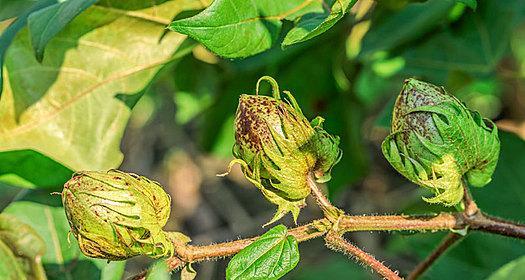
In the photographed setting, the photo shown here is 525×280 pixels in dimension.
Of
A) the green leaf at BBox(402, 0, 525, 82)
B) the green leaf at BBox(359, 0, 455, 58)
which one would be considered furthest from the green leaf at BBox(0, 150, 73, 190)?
the green leaf at BBox(402, 0, 525, 82)

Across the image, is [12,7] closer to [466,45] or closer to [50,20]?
[50,20]

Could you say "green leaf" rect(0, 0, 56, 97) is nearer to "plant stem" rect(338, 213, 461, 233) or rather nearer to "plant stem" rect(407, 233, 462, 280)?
"plant stem" rect(338, 213, 461, 233)

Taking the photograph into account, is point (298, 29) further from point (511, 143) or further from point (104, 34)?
point (511, 143)

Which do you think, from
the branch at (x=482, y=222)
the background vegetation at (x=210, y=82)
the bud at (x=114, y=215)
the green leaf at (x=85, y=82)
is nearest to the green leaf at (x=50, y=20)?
the background vegetation at (x=210, y=82)

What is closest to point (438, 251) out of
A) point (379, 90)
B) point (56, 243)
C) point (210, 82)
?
point (56, 243)

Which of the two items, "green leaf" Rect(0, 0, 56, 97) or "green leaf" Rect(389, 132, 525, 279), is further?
"green leaf" Rect(389, 132, 525, 279)

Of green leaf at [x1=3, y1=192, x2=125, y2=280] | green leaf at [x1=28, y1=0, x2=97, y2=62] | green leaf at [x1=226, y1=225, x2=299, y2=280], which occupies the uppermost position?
green leaf at [x1=28, y1=0, x2=97, y2=62]

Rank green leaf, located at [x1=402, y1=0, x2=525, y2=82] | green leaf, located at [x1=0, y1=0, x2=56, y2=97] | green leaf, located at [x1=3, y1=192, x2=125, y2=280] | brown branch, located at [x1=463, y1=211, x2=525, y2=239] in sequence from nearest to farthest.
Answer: brown branch, located at [x1=463, y1=211, x2=525, y2=239]
green leaf, located at [x1=0, y1=0, x2=56, y2=97]
green leaf, located at [x1=3, y1=192, x2=125, y2=280]
green leaf, located at [x1=402, y1=0, x2=525, y2=82]

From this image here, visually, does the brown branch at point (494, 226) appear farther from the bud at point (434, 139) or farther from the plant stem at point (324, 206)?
the plant stem at point (324, 206)

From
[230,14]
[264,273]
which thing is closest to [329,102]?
[230,14]
